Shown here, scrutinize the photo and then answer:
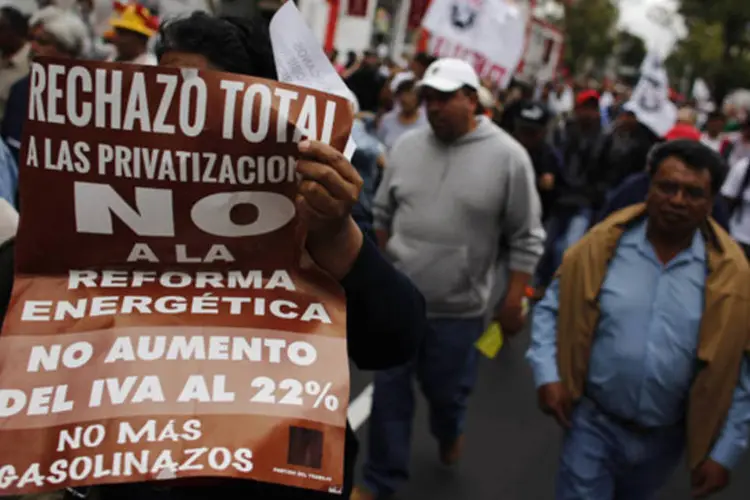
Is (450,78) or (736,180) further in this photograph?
(736,180)

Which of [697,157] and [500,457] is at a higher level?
[697,157]

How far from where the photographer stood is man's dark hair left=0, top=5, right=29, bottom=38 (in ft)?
17.4

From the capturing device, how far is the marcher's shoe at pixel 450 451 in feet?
14.4

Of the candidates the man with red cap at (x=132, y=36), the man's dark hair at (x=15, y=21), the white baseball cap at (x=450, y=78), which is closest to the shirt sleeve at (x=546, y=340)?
the white baseball cap at (x=450, y=78)

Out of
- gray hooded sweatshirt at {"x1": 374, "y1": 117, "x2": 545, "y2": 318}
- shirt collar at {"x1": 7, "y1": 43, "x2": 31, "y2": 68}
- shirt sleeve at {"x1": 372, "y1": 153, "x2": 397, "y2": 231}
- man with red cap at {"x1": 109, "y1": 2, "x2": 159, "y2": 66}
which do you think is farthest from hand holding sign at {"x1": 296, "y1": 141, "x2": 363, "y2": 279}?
man with red cap at {"x1": 109, "y1": 2, "x2": 159, "y2": 66}

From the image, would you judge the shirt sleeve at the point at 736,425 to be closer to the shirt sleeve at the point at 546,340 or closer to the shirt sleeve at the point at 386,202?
the shirt sleeve at the point at 546,340

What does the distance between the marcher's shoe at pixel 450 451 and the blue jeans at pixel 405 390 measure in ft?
1.16

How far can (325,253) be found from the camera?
156 cm

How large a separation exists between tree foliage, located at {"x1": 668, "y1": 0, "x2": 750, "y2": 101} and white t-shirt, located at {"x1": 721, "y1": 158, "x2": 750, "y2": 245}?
30.3 meters

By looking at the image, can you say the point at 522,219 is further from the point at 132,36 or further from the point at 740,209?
the point at 740,209

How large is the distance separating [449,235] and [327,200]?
2433 mm

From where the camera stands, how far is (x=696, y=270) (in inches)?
112

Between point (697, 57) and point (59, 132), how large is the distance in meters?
51.0

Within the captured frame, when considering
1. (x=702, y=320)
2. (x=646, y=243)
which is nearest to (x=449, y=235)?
(x=646, y=243)
